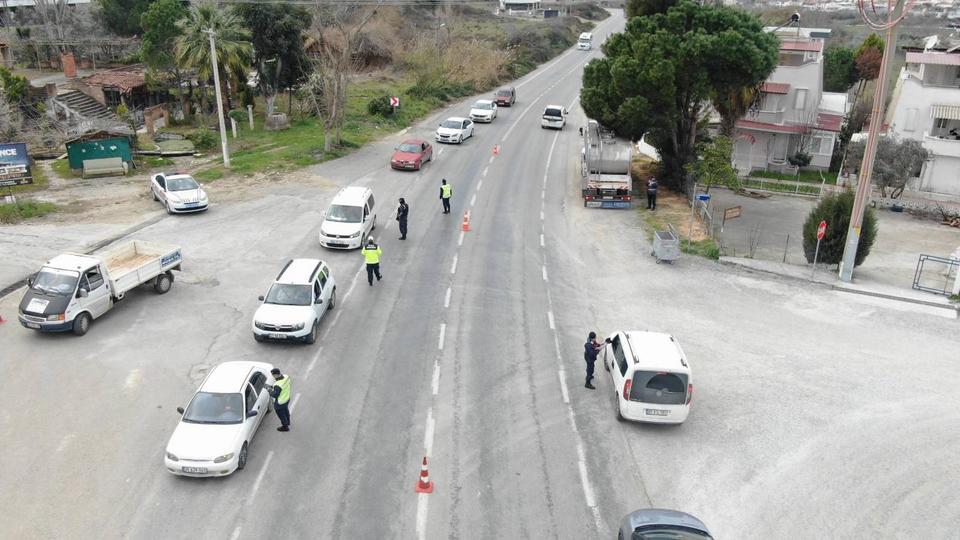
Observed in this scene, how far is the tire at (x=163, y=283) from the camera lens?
2109 centimetres

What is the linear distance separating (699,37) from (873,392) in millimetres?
18930

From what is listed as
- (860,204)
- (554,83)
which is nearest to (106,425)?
(860,204)

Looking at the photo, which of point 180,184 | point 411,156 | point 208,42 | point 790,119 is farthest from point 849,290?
point 208,42

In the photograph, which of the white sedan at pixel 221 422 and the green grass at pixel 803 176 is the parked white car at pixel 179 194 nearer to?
the white sedan at pixel 221 422

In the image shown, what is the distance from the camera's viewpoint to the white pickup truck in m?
17.9

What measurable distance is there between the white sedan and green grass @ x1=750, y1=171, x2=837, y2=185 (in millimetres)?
34780

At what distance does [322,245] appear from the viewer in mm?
25469

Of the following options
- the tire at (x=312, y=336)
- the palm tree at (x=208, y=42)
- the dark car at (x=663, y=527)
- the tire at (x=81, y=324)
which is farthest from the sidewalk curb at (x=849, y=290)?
the palm tree at (x=208, y=42)

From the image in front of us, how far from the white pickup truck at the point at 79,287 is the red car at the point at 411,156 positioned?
1725 centimetres

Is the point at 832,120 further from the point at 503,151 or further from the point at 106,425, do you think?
the point at 106,425

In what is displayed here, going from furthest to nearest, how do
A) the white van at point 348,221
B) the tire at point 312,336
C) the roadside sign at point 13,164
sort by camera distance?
the roadside sign at point 13,164, the white van at point 348,221, the tire at point 312,336

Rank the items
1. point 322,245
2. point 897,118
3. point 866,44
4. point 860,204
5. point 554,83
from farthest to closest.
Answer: point 554,83, point 866,44, point 897,118, point 322,245, point 860,204

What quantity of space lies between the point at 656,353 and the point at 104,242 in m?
20.4

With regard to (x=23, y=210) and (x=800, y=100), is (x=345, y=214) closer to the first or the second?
(x=23, y=210)
